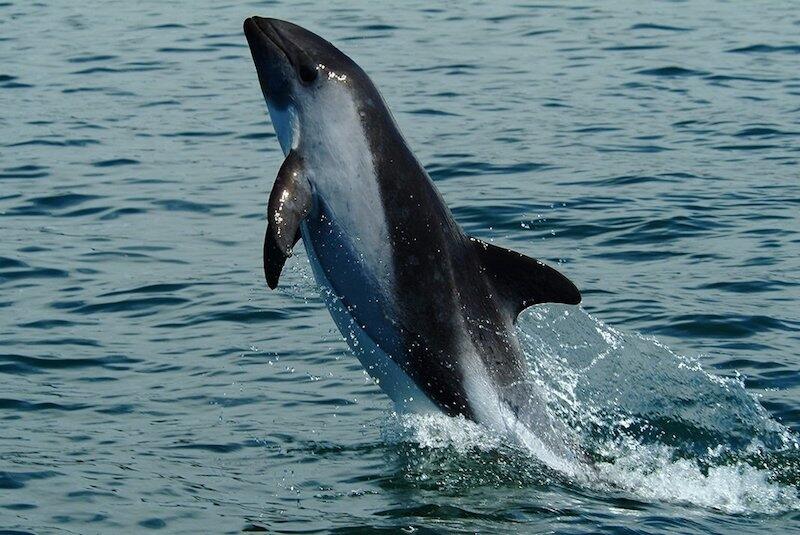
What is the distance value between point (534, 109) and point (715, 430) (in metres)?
11.4

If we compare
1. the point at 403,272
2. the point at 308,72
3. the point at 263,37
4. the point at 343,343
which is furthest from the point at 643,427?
the point at 263,37

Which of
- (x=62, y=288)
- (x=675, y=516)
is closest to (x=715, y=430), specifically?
(x=675, y=516)

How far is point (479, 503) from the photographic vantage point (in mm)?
9523

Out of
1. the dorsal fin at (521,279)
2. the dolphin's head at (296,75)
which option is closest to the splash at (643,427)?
the dorsal fin at (521,279)

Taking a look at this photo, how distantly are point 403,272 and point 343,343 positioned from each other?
333cm

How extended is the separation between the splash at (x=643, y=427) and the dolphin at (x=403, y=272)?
25 centimetres

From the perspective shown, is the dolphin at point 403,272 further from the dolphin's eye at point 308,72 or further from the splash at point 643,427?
the splash at point 643,427

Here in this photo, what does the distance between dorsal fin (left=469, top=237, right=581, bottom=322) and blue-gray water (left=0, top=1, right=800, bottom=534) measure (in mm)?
892

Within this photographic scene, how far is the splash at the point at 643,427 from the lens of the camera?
1002cm

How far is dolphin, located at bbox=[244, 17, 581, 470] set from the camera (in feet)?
32.4

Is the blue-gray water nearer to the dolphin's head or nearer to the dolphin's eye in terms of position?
the dolphin's head

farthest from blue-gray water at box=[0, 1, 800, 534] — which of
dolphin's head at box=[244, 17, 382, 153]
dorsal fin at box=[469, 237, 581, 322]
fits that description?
dolphin's head at box=[244, 17, 382, 153]

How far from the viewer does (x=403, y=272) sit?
989cm

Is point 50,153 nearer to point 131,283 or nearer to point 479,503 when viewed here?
point 131,283
